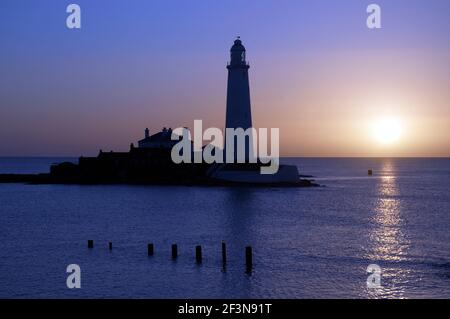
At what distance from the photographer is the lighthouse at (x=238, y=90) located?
65062mm

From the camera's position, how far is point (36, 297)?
21.0 meters

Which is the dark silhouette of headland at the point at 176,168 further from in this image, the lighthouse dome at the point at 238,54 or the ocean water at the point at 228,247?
the ocean water at the point at 228,247

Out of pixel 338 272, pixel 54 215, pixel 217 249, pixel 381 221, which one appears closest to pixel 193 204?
pixel 54 215

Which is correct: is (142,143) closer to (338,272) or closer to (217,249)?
(217,249)

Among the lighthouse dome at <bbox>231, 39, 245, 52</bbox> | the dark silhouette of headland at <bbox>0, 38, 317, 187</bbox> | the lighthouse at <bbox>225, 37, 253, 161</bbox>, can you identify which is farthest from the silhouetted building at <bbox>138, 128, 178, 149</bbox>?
the lighthouse dome at <bbox>231, 39, 245, 52</bbox>

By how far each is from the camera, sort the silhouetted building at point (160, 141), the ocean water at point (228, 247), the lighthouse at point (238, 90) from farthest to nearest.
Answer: the silhouetted building at point (160, 141), the lighthouse at point (238, 90), the ocean water at point (228, 247)

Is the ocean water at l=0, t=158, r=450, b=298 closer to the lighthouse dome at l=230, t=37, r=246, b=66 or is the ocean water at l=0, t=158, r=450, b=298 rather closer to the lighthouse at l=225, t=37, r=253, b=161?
the lighthouse at l=225, t=37, r=253, b=161

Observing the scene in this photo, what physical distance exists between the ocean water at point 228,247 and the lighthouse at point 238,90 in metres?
8.89

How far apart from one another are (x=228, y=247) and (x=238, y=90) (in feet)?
116

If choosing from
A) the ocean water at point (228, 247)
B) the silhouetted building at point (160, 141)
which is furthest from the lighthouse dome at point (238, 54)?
the silhouetted building at point (160, 141)

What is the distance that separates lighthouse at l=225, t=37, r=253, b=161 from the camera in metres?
65.1
